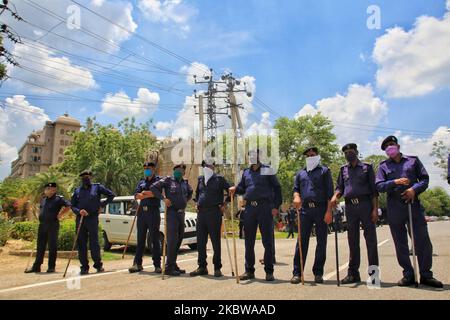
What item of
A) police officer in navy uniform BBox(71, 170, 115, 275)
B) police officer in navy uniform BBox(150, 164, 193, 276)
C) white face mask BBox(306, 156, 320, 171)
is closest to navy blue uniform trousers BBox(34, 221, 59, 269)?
police officer in navy uniform BBox(71, 170, 115, 275)

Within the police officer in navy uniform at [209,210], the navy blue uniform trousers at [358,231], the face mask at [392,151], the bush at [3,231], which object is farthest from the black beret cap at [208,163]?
the bush at [3,231]

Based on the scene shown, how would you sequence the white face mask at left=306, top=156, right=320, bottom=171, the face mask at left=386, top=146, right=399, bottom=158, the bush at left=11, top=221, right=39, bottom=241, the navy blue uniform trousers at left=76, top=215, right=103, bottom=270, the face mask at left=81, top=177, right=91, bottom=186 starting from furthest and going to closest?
1. the bush at left=11, top=221, right=39, bottom=241
2. the face mask at left=81, top=177, right=91, bottom=186
3. the navy blue uniform trousers at left=76, top=215, right=103, bottom=270
4. the white face mask at left=306, top=156, right=320, bottom=171
5. the face mask at left=386, top=146, right=399, bottom=158

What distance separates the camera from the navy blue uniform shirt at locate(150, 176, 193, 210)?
7625 mm

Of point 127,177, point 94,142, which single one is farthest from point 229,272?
point 94,142

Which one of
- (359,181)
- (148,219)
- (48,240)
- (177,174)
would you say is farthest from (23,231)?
(359,181)

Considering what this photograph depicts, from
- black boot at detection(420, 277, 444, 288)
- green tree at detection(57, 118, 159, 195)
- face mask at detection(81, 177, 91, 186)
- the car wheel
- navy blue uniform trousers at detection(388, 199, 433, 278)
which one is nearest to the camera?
black boot at detection(420, 277, 444, 288)

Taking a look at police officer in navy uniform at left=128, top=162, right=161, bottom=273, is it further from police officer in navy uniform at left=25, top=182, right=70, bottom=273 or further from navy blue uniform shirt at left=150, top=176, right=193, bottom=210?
police officer in navy uniform at left=25, top=182, right=70, bottom=273

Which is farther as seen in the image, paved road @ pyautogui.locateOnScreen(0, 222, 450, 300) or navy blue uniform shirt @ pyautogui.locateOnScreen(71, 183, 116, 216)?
navy blue uniform shirt @ pyautogui.locateOnScreen(71, 183, 116, 216)

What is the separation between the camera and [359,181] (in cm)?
611

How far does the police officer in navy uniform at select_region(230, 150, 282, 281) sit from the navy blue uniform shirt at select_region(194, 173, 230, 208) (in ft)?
2.02

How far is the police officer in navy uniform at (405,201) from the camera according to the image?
5.61 meters

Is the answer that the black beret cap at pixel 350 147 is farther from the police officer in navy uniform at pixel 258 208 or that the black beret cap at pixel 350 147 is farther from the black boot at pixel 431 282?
the black boot at pixel 431 282

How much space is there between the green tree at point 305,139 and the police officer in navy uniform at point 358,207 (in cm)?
3963
